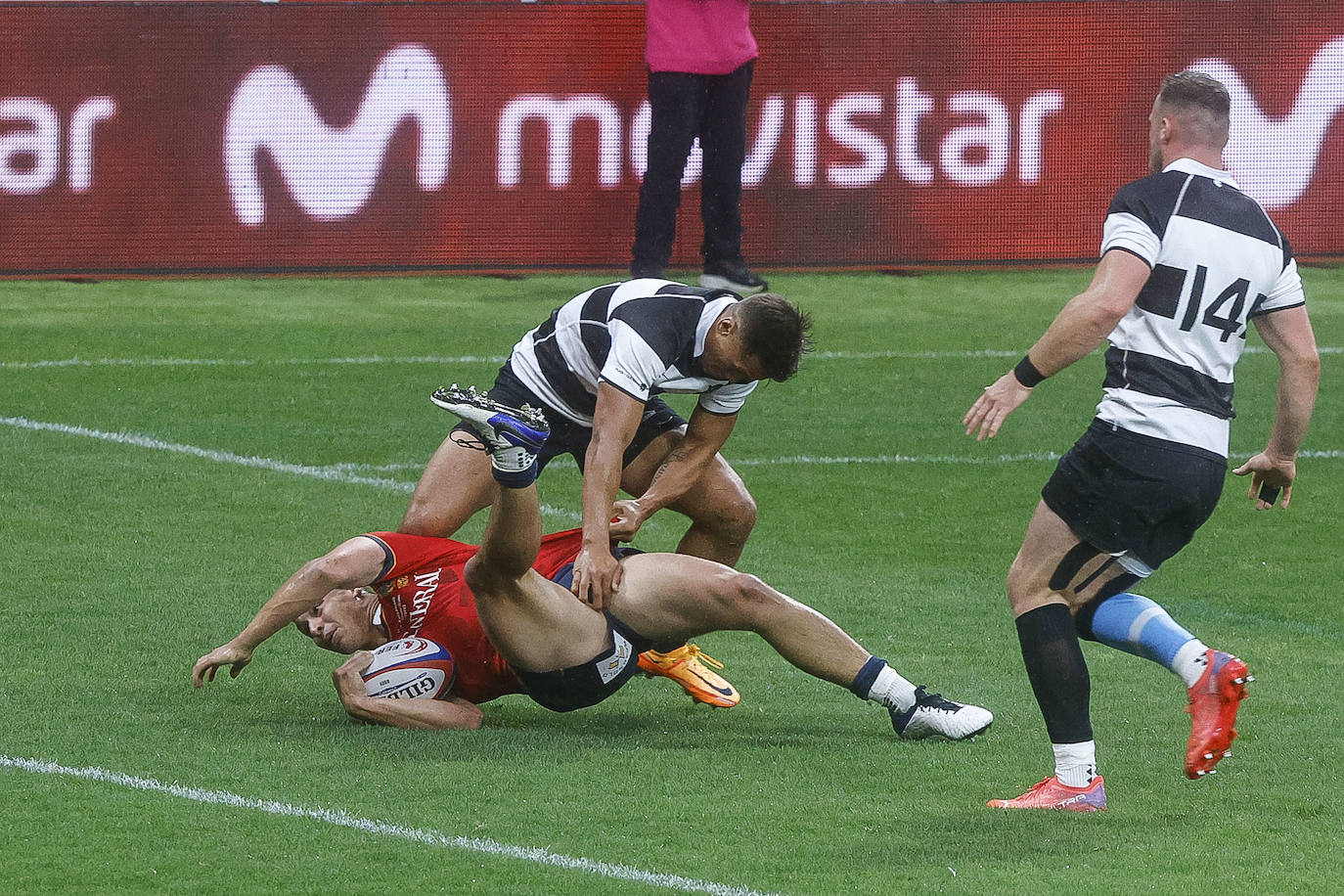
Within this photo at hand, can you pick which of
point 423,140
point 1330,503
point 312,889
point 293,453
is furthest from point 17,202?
point 312,889

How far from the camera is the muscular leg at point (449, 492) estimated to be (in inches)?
265

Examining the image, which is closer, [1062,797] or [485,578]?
[1062,797]

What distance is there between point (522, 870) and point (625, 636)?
4.01 feet

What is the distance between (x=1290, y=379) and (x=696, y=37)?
874 cm

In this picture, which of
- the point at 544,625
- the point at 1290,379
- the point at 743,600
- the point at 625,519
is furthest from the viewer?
the point at 625,519

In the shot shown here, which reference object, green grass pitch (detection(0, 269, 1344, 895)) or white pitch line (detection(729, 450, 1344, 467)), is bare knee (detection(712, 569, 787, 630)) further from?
white pitch line (detection(729, 450, 1344, 467))

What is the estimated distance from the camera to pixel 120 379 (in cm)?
1174

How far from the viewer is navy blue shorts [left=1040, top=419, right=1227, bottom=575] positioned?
17.1 feet

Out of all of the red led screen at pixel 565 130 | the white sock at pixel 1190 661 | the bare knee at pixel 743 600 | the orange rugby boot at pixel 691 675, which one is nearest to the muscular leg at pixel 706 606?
the bare knee at pixel 743 600

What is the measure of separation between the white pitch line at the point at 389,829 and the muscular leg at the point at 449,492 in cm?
149

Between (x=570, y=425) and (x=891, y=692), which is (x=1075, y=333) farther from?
(x=570, y=425)

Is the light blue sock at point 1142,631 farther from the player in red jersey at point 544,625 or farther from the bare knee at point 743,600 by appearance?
the bare knee at point 743,600

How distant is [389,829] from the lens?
513cm

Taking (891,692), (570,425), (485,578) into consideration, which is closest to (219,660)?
(485,578)
